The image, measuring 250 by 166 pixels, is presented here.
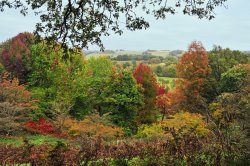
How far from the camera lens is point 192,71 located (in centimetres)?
5031

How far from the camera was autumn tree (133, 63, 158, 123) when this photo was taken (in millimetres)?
47625

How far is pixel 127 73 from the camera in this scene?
151ft

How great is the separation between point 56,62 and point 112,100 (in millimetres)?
10320

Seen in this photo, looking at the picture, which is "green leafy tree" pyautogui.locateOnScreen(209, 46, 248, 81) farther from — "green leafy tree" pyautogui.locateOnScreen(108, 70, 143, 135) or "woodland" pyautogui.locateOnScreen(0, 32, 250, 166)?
"green leafy tree" pyautogui.locateOnScreen(108, 70, 143, 135)

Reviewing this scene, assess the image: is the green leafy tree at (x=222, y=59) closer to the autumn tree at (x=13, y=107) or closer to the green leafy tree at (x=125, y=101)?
the green leafy tree at (x=125, y=101)

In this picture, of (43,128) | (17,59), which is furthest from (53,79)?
(43,128)

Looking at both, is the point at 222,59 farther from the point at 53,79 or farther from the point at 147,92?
the point at 53,79

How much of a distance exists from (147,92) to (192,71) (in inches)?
248

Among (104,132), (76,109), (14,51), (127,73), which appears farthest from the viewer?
(14,51)

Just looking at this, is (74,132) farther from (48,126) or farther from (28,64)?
(28,64)

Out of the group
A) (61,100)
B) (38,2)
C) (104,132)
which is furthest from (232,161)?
(61,100)

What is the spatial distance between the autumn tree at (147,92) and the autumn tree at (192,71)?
337cm

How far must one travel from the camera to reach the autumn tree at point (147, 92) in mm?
47625

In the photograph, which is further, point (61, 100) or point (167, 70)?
point (167, 70)
